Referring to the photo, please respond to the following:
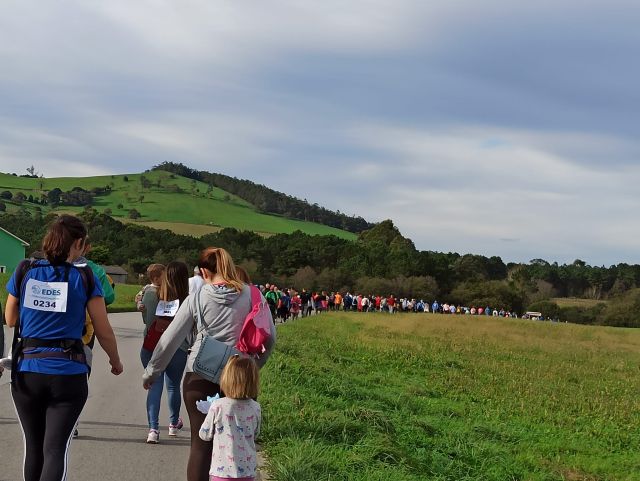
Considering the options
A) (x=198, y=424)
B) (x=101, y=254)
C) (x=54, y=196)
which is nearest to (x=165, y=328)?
(x=198, y=424)

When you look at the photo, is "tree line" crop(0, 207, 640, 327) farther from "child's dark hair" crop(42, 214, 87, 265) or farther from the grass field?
"child's dark hair" crop(42, 214, 87, 265)

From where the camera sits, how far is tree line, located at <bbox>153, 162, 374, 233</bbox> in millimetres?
150500

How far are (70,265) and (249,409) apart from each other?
1399 millimetres

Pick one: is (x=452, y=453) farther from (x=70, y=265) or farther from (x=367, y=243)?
(x=367, y=243)

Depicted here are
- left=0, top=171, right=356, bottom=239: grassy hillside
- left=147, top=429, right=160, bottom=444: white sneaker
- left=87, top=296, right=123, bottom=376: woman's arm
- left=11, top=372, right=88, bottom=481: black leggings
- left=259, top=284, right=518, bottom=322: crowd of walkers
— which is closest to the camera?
left=11, top=372, right=88, bottom=481: black leggings

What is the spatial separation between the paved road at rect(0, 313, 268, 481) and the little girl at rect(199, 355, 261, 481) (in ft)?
5.90

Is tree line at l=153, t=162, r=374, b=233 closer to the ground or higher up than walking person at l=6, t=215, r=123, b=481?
higher up

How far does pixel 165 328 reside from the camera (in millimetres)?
8000

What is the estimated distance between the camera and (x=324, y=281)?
93000 mm

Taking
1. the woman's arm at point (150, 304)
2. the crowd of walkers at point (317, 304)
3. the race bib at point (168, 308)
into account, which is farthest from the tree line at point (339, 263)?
the race bib at point (168, 308)

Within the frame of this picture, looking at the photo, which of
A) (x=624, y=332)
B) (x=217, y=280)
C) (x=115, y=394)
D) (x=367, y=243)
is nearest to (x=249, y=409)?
(x=217, y=280)

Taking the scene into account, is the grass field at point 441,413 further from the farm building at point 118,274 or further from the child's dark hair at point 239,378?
the farm building at point 118,274

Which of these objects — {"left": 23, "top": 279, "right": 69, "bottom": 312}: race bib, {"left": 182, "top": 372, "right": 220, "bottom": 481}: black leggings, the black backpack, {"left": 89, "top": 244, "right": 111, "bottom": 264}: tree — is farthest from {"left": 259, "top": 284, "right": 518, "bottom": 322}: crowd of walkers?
{"left": 89, "top": 244, "right": 111, "bottom": 264}: tree

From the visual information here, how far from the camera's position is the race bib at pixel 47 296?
15.1ft
